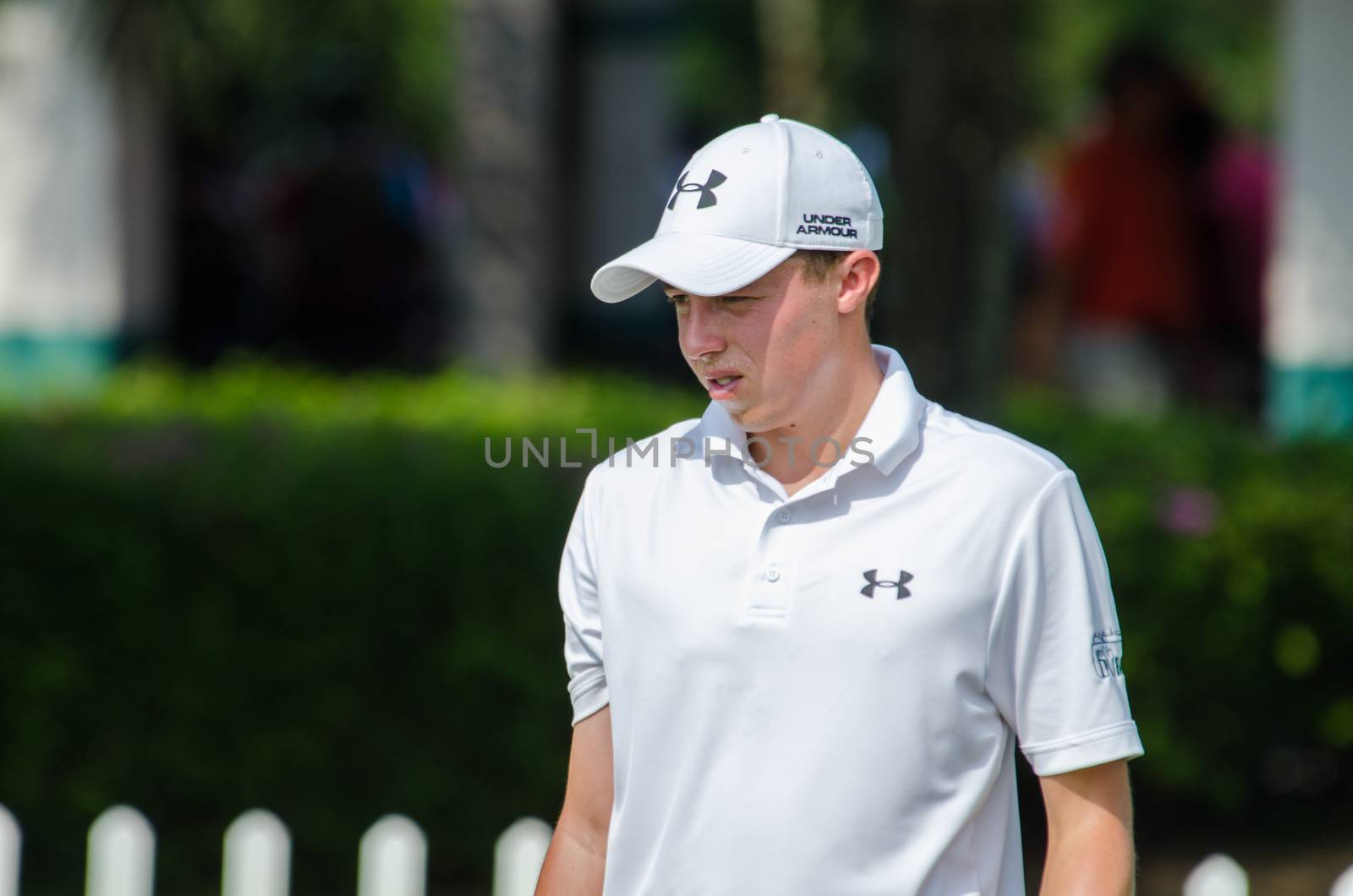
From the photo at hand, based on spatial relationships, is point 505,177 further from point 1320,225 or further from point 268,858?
point 268,858

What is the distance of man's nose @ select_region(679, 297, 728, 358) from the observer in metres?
2.20

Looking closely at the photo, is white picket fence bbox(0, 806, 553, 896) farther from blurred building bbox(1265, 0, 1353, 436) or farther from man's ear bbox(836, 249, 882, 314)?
blurred building bbox(1265, 0, 1353, 436)

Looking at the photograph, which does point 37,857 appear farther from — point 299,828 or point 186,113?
point 186,113

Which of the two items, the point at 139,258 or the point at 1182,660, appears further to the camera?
the point at 139,258

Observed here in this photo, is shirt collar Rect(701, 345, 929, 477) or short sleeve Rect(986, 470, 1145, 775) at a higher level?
shirt collar Rect(701, 345, 929, 477)

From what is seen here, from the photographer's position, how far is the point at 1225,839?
5863mm

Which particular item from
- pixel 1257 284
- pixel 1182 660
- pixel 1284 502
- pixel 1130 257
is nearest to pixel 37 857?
pixel 1182 660

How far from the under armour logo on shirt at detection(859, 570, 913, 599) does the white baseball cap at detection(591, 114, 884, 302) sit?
1.18 ft

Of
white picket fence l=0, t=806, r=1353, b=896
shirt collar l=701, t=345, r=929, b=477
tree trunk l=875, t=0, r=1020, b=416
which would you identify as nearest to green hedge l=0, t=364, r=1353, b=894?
tree trunk l=875, t=0, r=1020, b=416

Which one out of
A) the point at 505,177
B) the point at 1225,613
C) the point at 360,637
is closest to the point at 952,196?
the point at 1225,613

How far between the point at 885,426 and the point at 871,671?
0.98ft

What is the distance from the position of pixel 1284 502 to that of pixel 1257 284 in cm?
360

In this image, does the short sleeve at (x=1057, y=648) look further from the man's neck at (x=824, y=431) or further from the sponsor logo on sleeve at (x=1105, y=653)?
the man's neck at (x=824, y=431)

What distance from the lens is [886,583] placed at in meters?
2.07
